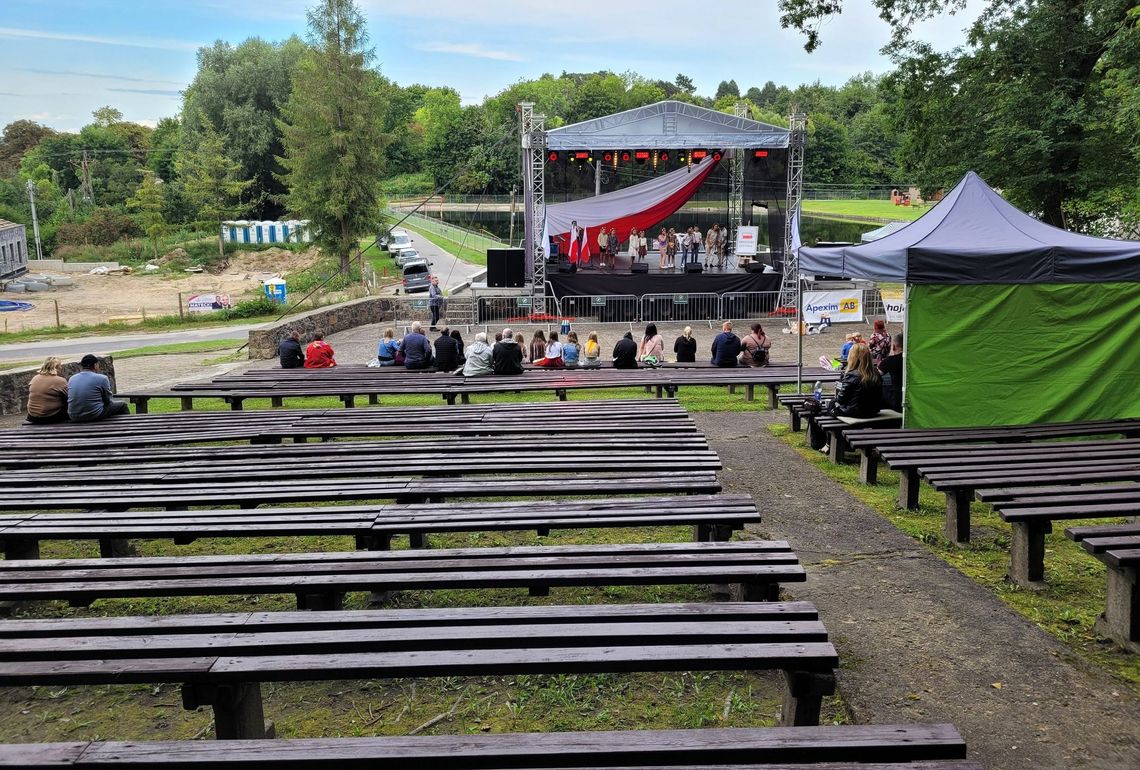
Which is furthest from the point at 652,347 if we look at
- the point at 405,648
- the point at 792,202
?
the point at 405,648

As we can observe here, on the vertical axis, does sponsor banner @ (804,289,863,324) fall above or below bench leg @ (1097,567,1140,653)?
above

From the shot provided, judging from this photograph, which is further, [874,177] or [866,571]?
[874,177]

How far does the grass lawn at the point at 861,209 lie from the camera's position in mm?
56750

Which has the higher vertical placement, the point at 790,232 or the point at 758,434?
the point at 790,232

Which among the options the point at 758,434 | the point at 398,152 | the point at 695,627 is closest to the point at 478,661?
the point at 695,627

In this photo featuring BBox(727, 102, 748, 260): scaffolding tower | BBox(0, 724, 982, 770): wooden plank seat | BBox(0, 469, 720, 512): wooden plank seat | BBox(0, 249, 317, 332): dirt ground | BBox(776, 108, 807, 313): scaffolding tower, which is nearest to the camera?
BBox(0, 724, 982, 770): wooden plank seat

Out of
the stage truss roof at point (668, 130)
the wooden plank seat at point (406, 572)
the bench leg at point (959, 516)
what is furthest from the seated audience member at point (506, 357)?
the stage truss roof at point (668, 130)

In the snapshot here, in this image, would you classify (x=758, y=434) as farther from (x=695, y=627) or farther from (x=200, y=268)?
(x=200, y=268)

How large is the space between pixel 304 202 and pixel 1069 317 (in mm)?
31846

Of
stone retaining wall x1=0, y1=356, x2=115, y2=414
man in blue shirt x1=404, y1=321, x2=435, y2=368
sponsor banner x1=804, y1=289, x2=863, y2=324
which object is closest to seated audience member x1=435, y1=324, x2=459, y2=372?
man in blue shirt x1=404, y1=321, x2=435, y2=368

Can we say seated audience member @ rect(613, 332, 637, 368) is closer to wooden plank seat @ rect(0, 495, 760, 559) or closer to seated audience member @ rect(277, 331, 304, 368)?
seated audience member @ rect(277, 331, 304, 368)

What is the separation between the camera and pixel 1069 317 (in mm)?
9734

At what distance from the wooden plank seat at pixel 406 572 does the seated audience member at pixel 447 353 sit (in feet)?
31.1

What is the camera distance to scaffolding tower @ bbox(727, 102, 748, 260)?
2880 cm
